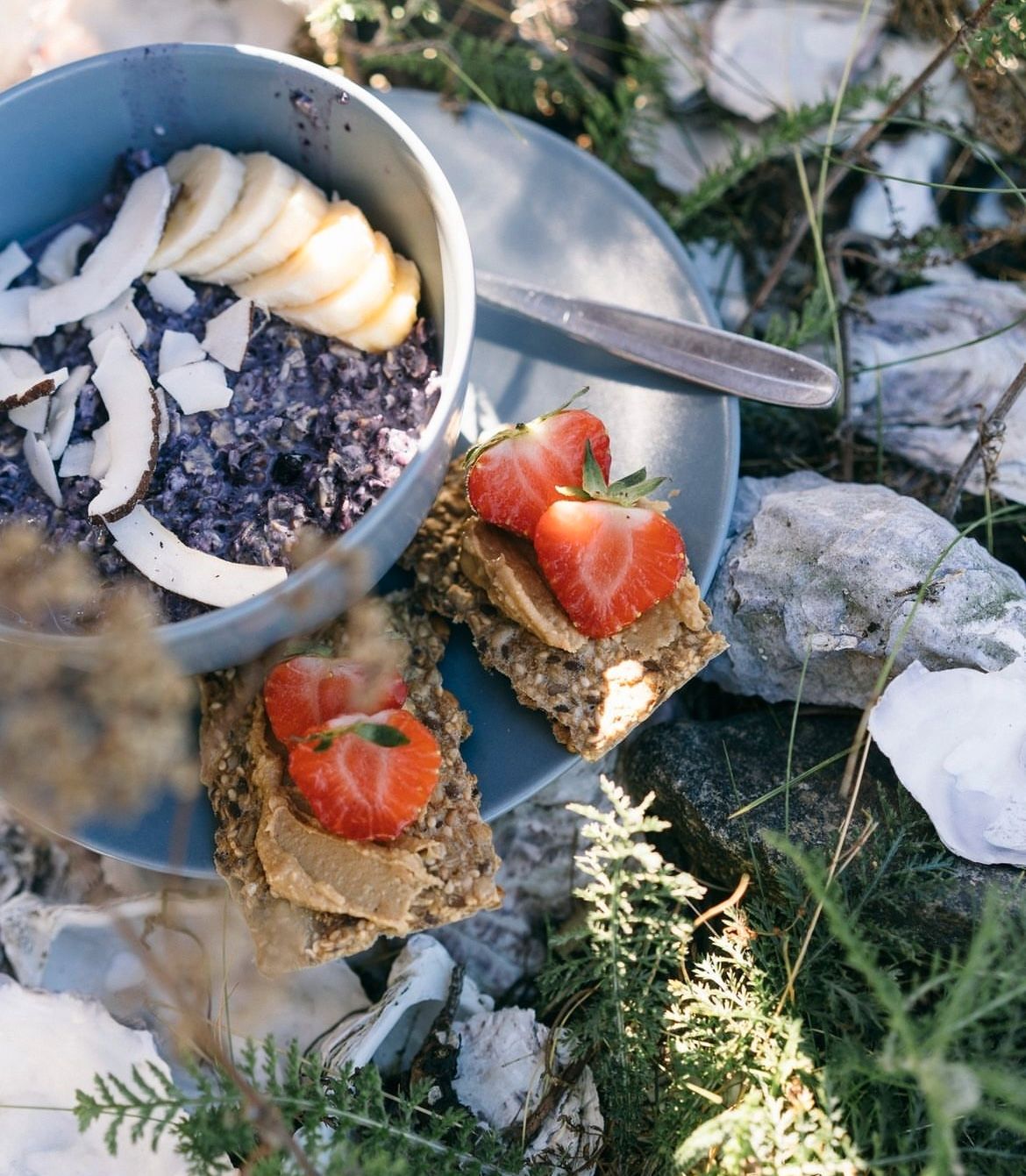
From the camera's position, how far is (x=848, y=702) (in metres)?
1.60

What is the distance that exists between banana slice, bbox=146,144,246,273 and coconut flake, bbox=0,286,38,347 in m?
0.18

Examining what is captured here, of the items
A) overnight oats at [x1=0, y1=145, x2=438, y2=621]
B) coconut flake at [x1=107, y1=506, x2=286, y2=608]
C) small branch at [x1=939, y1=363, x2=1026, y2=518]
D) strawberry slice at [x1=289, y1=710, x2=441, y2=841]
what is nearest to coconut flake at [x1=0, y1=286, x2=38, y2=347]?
overnight oats at [x1=0, y1=145, x2=438, y2=621]

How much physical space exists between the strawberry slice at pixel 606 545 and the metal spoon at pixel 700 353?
235mm

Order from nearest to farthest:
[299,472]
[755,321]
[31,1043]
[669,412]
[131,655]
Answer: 1. [131,655]
2. [299,472]
3. [669,412]
4. [31,1043]
5. [755,321]

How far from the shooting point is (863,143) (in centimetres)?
169

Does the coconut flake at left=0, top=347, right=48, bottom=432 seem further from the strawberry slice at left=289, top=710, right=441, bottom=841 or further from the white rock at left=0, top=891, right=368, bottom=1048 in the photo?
the white rock at left=0, top=891, right=368, bottom=1048

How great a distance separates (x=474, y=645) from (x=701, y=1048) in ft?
2.01

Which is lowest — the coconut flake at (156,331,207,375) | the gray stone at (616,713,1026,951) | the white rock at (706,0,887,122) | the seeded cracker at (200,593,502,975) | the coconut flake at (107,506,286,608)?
the gray stone at (616,713,1026,951)

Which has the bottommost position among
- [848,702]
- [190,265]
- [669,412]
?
[848,702]

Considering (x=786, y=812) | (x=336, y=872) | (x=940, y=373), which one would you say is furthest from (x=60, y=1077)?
(x=940, y=373)

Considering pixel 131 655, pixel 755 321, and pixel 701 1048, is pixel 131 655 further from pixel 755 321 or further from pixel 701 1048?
pixel 755 321

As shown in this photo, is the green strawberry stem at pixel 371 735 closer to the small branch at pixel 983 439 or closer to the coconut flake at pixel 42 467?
the coconut flake at pixel 42 467

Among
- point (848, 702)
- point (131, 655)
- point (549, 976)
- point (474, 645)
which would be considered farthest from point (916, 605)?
point (131, 655)

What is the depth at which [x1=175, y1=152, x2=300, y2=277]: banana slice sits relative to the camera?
1.40 m
